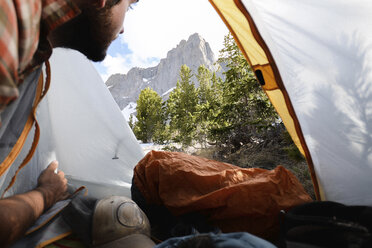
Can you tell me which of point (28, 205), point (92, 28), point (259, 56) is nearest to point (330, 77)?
point (259, 56)

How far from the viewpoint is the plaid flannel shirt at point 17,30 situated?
0.32 metres

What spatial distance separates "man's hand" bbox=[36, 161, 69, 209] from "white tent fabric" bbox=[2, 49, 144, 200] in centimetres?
28

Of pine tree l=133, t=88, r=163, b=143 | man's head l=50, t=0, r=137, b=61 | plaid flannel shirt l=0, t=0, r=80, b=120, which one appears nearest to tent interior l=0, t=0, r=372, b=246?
man's head l=50, t=0, r=137, b=61

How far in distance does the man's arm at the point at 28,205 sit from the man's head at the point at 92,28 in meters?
0.69

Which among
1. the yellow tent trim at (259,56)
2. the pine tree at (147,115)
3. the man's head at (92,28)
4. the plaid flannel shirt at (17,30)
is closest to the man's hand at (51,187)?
the man's head at (92,28)

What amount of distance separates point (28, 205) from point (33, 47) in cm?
90

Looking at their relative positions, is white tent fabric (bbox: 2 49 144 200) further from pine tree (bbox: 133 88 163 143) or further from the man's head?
pine tree (bbox: 133 88 163 143)

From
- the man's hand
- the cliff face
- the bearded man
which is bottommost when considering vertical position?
the cliff face

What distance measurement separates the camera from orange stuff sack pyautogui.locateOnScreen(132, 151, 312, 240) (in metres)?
0.94

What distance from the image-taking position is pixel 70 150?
175cm

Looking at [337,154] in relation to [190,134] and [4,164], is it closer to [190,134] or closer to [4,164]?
[4,164]

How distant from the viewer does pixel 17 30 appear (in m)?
0.34

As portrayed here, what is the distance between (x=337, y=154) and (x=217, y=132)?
10.3ft

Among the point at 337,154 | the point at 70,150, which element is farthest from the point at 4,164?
the point at 337,154
